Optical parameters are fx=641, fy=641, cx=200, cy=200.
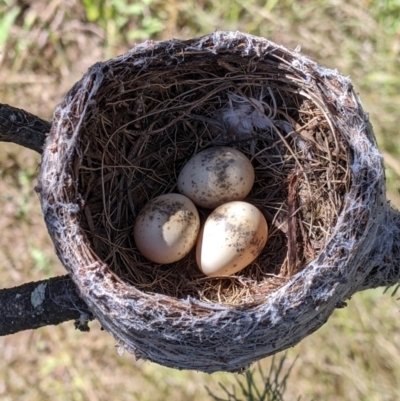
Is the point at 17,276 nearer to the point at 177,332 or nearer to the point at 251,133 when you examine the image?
the point at 251,133

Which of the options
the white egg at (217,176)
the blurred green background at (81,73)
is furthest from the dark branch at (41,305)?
the blurred green background at (81,73)

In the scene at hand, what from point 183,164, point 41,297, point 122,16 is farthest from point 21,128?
point 122,16

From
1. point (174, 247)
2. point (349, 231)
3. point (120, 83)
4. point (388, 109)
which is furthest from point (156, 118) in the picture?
point (388, 109)

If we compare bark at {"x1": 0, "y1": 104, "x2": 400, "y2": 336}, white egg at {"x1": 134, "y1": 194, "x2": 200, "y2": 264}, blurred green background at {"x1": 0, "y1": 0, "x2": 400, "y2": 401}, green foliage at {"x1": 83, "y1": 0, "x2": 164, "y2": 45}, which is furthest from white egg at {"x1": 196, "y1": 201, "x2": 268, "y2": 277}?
green foliage at {"x1": 83, "y1": 0, "x2": 164, "y2": 45}

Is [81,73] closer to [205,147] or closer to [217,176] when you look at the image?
[205,147]

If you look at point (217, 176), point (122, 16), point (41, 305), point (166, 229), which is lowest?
point (41, 305)

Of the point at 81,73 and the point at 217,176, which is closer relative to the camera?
the point at 217,176

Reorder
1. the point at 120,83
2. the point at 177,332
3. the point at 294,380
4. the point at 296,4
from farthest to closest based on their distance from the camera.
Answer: the point at 296,4
the point at 294,380
the point at 120,83
the point at 177,332

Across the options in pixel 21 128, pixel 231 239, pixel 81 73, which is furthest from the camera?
pixel 81 73
